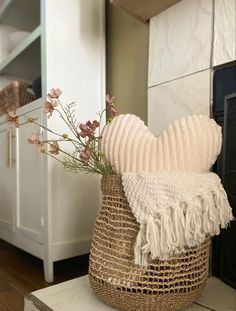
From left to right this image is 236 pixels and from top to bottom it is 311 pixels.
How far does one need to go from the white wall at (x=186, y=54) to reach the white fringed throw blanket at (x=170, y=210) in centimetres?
35

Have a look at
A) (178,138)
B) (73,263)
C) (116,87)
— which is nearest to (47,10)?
(116,87)

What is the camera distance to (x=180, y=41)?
0.92 metres

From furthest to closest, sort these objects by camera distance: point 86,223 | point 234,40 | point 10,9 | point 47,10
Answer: point 10,9, point 86,223, point 47,10, point 234,40

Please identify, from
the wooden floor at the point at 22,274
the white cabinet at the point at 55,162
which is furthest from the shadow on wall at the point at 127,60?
the wooden floor at the point at 22,274

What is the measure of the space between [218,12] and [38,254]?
1042 mm

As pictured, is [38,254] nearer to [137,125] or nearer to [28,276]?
[28,276]

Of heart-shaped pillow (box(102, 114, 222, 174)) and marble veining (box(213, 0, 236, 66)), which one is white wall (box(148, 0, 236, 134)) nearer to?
marble veining (box(213, 0, 236, 66))

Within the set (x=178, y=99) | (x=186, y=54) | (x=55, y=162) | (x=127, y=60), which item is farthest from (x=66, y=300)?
(x=127, y=60)

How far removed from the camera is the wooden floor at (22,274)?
95cm

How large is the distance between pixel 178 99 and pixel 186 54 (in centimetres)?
14

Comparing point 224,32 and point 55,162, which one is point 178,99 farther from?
point 55,162

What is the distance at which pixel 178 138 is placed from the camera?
60cm

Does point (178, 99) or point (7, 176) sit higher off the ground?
point (178, 99)

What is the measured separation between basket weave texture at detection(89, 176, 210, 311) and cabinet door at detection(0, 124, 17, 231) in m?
0.87
